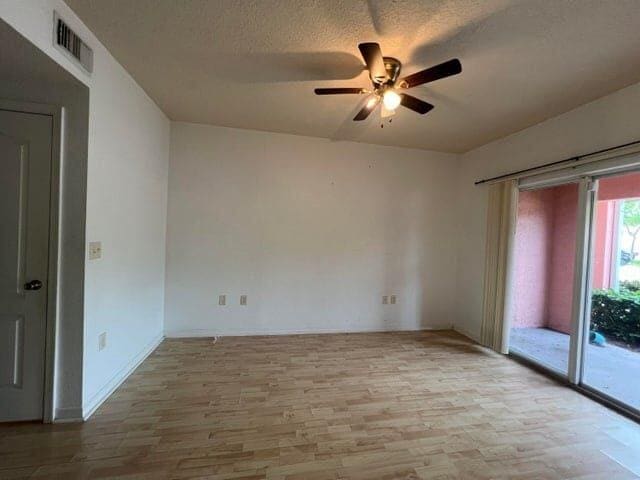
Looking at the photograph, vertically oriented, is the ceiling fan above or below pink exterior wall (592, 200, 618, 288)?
above

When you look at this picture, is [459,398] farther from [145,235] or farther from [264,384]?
[145,235]

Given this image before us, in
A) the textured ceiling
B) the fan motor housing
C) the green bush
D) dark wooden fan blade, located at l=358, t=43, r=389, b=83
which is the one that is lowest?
the green bush

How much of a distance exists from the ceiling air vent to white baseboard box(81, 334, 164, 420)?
90.4 inches

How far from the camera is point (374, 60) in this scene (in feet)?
5.52

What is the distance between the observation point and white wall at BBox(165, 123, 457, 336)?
11.3 feet

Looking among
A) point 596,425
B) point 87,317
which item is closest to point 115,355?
point 87,317

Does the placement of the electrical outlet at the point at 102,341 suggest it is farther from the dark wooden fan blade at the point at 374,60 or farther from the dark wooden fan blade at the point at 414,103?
the dark wooden fan blade at the point at 414,103

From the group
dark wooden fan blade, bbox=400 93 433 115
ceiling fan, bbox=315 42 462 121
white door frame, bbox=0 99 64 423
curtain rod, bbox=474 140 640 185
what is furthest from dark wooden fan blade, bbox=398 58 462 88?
white door frame, bbox=0 99 64 423

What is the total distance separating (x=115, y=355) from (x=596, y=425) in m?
3.79

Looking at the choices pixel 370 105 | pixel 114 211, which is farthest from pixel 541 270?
pixel 114 211

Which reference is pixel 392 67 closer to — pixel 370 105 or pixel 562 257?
pixel 370 105

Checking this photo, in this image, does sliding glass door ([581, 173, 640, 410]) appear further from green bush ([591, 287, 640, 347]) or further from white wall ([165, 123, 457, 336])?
white wall ([165, 123, 457, 336])

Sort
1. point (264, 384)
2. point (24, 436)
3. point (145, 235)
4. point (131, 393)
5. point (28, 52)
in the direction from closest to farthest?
point (28, 52) < point (24, 436) < point (131, 393) < point (264, 384) < point (145, 235)

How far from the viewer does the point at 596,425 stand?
6.73ft
